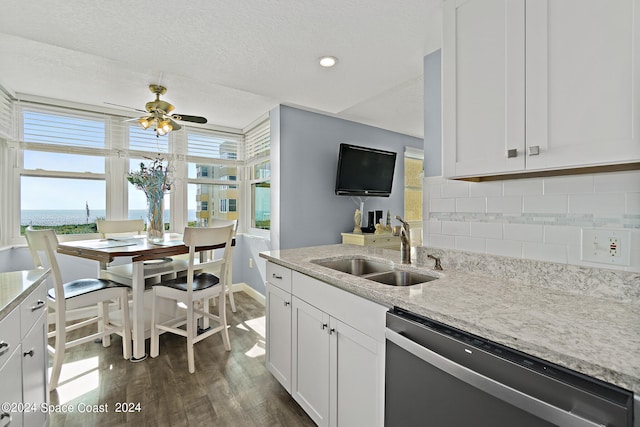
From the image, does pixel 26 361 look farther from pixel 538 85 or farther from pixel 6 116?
pixel 6 116

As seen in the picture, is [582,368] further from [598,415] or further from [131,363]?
[131,363]

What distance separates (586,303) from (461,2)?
133 centimetres

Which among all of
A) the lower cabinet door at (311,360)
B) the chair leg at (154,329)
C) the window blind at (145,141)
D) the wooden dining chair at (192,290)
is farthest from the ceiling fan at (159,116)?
the lower cabinet door at (311,360)

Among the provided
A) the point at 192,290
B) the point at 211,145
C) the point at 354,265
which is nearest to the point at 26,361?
the point at 192,290

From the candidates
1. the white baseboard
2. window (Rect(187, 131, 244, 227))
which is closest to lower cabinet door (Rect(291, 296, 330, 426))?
the white baseboard

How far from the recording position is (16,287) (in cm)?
125

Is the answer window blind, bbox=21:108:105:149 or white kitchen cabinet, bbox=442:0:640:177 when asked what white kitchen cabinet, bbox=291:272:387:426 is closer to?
white kitchen cabinet, bbox=442:0:640:177

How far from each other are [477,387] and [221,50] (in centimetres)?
238

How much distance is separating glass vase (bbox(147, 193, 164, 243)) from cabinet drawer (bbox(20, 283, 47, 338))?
1.42m

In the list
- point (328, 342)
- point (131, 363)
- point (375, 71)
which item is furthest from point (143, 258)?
point (375, 71)

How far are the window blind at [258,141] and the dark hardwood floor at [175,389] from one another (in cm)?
247

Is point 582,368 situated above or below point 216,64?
below

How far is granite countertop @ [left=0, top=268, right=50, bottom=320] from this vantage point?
107 cm

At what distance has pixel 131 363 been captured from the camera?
2365 mm
